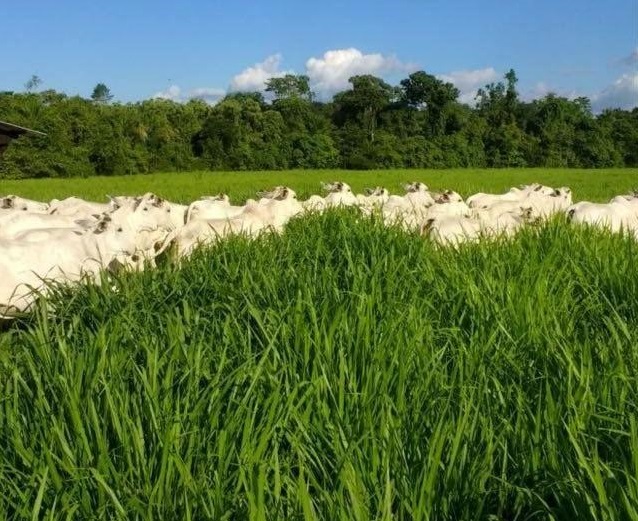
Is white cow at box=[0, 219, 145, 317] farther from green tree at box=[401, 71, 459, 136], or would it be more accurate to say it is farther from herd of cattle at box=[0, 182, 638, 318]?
green tree at box=[401, 71, 459, 136]

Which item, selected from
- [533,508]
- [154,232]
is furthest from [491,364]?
[154,232]

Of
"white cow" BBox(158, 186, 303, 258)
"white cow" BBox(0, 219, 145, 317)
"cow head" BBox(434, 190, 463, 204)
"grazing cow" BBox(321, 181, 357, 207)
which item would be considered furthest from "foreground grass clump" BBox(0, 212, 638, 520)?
"grazing cow" BBox(321, 181, 357, 207)

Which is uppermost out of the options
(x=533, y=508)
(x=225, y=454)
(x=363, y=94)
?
(x=363, y=94)

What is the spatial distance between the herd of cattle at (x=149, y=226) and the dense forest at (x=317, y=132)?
875 inches

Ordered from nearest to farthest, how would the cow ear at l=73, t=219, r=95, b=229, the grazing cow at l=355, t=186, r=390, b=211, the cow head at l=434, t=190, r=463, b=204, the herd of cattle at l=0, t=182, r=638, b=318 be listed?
the herd of cattle at l=0, t=182, r=638, b=318 → the cow ear at l=73, t=219, r=95, b=229 → the grazing cow at l=355, t=186, r=390, b=211 → the cow head at l=434, t=190, r=463, b=204

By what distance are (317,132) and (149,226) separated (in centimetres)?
2929

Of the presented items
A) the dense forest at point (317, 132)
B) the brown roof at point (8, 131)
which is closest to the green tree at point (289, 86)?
the dense forest at point (317, 132)

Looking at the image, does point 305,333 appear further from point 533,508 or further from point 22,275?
point 22,275

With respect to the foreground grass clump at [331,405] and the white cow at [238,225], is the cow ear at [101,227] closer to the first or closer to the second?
the white cow at [238,225]

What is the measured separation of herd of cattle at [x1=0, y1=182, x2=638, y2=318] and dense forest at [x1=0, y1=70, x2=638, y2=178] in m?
22.2

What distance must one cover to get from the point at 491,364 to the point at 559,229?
2.65m

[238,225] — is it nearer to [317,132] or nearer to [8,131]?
[8,131]

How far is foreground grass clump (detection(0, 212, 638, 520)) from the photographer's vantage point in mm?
1631

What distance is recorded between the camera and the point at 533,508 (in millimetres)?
1723
